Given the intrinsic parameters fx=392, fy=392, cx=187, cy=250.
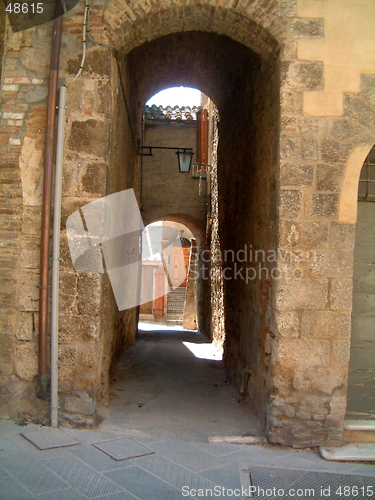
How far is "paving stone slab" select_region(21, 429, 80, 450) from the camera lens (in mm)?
2749

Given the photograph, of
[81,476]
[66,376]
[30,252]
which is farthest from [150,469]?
[30,252]

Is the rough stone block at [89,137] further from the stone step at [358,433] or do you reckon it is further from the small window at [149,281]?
the small window at [149,281]

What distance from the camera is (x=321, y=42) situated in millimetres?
3160

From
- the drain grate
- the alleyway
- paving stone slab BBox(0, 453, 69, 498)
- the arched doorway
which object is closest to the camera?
paving stone slab BBox(0, 453, 69, 498)

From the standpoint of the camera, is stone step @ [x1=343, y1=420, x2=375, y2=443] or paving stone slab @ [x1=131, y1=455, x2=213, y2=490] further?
stone step @ [x1=343, y1=420, x2=375, y2=443]

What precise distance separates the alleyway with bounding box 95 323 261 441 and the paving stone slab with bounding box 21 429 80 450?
36 cm

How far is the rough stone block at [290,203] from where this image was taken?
3.11m

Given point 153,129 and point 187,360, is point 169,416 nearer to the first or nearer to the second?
point 187,360

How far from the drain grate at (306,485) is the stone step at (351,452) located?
0.24 m

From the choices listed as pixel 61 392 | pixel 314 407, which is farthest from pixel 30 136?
pixel 314 407

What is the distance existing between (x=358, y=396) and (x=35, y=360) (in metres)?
2.87

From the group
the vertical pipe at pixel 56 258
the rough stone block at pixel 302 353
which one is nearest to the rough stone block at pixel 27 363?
the vertical pipe at pixel 56 258

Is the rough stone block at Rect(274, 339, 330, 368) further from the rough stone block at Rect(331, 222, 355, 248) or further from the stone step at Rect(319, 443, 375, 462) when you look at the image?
the rough stone block at Rect(331, 222, 355, 248)

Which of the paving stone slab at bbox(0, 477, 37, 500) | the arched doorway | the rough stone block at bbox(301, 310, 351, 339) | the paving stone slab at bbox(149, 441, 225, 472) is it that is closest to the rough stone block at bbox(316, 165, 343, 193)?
the arched doorway
